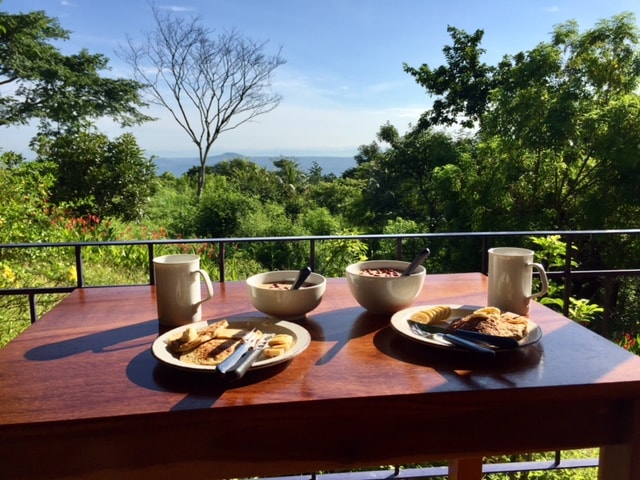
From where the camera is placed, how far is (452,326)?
37.4 inches

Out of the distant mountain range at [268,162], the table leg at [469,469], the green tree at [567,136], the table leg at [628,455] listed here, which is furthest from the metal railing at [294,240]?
the distant mountain range at [268,162]

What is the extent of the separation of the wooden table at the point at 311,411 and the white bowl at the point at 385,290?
0.18 m

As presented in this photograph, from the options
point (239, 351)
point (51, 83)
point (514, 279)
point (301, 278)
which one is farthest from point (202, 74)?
point (239, 351)

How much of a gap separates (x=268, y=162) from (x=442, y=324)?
1542cm

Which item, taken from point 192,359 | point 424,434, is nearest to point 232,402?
point 192,359

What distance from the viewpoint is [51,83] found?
10.6 metres

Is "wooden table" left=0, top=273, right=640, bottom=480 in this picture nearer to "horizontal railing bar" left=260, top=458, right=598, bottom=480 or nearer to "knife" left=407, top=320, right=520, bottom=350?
"knife" left=407, top=320, right=520, bottom=350

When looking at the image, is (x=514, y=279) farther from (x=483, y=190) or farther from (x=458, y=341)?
(x=483, y=190)

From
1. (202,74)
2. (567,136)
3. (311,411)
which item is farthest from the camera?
(202,74)

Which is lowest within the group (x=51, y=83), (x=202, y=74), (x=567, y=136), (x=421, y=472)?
(x=421, y=472)

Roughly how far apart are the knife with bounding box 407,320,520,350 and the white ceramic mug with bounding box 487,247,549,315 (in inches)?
8.7

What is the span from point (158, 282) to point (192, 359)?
0.27 m

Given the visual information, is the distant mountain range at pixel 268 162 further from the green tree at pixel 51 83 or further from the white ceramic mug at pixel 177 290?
the white ceramic mug at pixel 177 290

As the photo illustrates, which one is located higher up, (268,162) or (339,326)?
(268,162)
